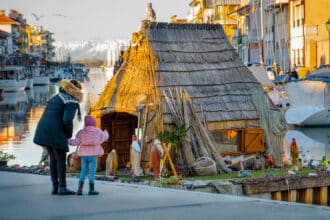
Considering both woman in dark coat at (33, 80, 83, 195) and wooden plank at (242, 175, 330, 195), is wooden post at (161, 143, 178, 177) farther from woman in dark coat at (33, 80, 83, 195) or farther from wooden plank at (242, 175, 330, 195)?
woman in dark coat at (33, 80, 83, 195)

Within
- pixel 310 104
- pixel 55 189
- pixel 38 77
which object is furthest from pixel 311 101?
pixel 38 77

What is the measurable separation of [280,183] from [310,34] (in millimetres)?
55961

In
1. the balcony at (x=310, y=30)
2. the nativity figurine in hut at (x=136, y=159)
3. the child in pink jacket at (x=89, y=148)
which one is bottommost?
the nativity figurine in hut at (x=136, y=159)

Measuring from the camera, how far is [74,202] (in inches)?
482

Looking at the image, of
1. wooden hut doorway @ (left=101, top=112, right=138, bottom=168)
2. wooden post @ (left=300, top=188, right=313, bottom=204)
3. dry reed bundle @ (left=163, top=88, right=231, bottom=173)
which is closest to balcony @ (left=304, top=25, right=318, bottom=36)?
wooden hut doorway @ (left=101, top=112, right=138, bottom=168)

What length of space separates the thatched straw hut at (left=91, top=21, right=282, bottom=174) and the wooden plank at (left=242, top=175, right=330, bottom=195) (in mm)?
3168

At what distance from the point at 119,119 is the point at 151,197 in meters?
14.3

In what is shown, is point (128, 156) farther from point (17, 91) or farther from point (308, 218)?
point (17, 91)

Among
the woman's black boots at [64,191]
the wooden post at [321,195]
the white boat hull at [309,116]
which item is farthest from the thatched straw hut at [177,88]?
the white boat hull at [309,116]

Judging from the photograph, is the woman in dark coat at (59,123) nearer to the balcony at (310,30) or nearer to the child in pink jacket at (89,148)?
the child in pink jacket at (89,148)

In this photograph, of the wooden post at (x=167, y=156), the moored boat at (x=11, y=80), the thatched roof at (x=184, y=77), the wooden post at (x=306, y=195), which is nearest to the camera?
the wooden post at (x=306, y=195)

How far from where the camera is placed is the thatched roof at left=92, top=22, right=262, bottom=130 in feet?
81.2

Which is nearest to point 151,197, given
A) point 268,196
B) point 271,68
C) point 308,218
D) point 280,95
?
point 308,218

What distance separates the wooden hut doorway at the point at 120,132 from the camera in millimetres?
26719
